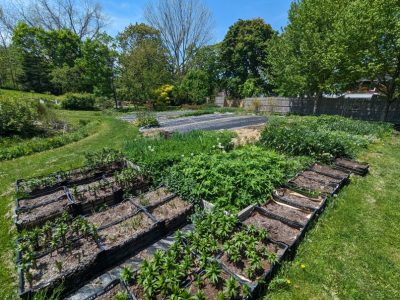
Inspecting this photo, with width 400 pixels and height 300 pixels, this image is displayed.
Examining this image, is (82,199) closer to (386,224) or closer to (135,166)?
(135,166)

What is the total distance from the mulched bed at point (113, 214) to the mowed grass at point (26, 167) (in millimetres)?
921

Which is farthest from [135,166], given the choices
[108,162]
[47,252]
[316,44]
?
[316,44]

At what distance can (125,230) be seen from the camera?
2826 mm

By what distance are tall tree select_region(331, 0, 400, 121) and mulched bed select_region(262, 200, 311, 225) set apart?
10389 millimetres

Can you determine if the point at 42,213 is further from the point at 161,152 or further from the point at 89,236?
the point at 161,152

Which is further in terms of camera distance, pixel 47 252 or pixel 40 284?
Result: pixel 47 252

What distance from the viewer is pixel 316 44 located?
1312 cm

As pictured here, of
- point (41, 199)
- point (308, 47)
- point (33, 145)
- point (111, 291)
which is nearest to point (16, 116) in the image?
point (33, 145)

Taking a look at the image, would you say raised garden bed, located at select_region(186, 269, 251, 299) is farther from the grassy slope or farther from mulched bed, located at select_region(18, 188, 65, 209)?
mulched bed, located at select_region(18, 188, 65, 209)

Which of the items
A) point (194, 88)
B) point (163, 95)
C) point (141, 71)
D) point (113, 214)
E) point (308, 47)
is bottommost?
point (113, 214)

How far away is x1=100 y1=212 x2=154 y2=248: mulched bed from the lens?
263 cm

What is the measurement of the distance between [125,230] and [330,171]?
14.1 ft

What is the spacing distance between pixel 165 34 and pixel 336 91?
24.4m

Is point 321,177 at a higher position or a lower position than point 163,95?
lower
